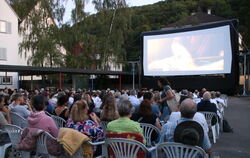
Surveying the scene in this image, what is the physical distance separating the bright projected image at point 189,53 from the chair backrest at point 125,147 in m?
14.8

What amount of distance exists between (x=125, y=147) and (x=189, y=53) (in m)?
15.9

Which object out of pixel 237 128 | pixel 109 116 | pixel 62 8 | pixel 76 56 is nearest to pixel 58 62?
pixel 76 56

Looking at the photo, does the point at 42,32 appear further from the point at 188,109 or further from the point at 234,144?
the point at 188,109

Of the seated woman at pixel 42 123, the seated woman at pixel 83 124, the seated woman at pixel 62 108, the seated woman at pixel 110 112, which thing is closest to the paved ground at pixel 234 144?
the seated woman at pixel 110 112

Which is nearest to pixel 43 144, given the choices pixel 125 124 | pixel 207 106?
pixel 125 124

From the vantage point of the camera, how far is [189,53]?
60.3 ft

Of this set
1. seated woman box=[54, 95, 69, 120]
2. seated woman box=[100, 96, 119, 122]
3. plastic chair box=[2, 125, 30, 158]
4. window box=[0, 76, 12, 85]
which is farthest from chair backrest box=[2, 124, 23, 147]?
window box=[0, 76, 12, 85]

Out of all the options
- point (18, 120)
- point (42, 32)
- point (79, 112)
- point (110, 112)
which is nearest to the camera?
point (79, 112)

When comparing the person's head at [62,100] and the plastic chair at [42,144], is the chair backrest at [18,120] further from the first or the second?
the plastic chair at [42,144]

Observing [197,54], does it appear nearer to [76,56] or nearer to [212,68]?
[212,68]

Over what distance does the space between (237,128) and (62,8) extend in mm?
21009

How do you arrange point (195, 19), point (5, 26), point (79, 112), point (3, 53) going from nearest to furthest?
point (79, 112)
point (3, 53)
point (5, 26)
point (195, 19)

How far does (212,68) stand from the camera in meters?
17.4

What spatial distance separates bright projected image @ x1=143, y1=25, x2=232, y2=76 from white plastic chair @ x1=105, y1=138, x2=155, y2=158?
48.6 ft
